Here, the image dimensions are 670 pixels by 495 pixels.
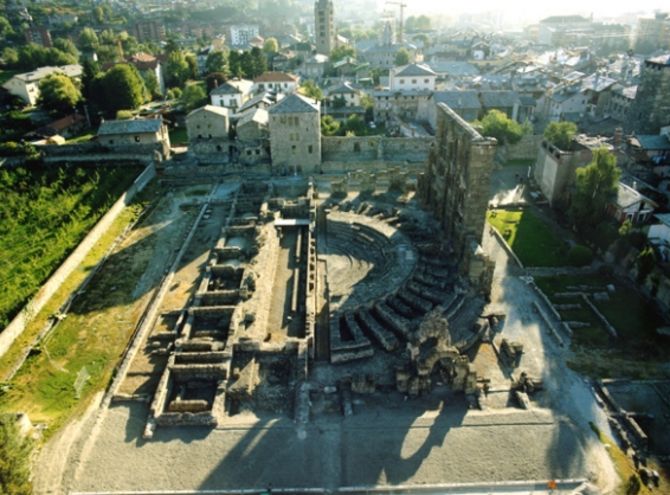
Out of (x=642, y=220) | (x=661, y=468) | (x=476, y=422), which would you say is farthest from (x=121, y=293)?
(x=642, y=220)

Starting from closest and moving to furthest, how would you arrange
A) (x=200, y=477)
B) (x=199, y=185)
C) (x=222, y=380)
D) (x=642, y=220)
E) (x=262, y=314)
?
(x=200, y=477) → (x=222, y=380) → (x=262, y=314) → (x=642, y=220) → (x=199, y=185)

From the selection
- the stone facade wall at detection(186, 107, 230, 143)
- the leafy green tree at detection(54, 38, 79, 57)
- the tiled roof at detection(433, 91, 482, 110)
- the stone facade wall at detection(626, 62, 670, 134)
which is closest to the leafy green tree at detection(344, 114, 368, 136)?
the tiled roof at detection(433, 91, 482, 110)

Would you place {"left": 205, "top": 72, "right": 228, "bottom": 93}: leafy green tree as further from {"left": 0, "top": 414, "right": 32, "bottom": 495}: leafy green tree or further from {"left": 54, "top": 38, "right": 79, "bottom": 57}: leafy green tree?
{"left": 0, "top": 414, "right": 32, "bottom": 495}: leafy green tree

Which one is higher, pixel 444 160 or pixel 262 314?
pixel 444 160

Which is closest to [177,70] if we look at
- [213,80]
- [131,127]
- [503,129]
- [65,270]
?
[213,80]

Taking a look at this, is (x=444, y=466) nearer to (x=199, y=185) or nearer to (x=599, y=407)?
(x=599, y=407)

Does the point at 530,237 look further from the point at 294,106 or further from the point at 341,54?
the point at 341,54
